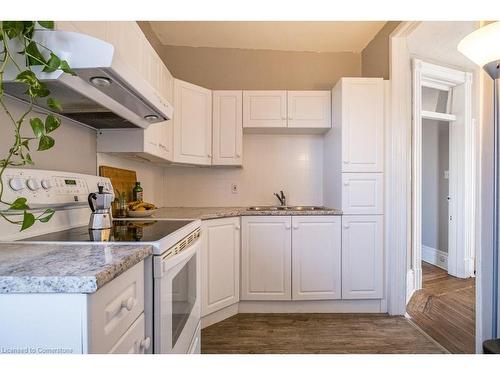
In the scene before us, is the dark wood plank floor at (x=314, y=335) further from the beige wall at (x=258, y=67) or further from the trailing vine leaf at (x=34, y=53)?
the beige wall at (x=258, y=67)

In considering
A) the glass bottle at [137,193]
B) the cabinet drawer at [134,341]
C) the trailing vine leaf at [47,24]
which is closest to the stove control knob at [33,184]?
the trailing vine leaf at [47,24]

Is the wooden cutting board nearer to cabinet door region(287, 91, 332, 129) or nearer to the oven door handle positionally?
the oven door handle

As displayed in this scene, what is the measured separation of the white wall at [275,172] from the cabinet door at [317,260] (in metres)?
0.61

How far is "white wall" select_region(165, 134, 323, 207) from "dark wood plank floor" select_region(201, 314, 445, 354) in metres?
1.14

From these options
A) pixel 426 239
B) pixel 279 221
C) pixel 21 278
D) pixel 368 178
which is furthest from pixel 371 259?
pixel 21 278

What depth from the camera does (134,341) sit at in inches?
35.2

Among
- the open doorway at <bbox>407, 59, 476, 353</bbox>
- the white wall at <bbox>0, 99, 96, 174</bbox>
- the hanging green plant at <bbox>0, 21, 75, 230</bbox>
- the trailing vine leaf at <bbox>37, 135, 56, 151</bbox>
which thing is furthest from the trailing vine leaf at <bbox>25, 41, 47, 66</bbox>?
the open doorway at <bbox>407, 59, 476, 353</bbox>

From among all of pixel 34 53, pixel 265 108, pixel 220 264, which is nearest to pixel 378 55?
pixel 265 108

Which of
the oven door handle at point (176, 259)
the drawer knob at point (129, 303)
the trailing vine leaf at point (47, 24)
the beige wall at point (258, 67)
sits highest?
the beige wall at point (258, 67)

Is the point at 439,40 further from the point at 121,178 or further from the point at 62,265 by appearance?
the point at 62,265

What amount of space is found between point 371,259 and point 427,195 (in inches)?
85.1

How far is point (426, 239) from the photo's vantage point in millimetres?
4102

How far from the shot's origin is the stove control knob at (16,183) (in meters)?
1.08
